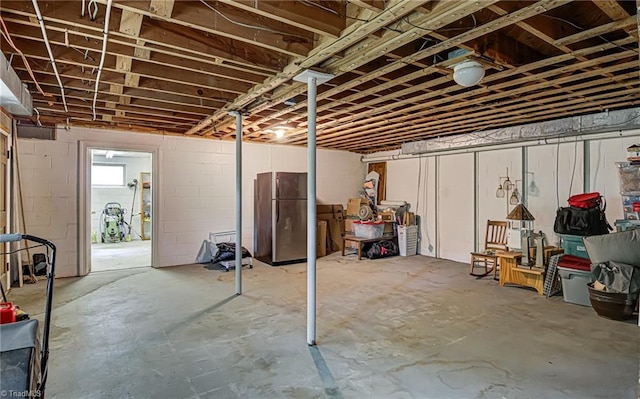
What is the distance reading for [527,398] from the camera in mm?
2324

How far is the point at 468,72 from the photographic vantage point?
9.47 ft

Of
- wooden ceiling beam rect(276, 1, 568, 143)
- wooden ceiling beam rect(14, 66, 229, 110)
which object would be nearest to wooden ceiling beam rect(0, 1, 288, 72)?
wooden ceiling beam rect(14, 66, 229, 110)

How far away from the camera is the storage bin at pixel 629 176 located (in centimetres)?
441

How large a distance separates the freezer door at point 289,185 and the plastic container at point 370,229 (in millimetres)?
1471

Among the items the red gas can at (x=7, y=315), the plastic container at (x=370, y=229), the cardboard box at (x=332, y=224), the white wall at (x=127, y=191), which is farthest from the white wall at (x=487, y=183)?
the white wall at (x=127, y=191)

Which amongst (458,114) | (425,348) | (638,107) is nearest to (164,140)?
(458,114)

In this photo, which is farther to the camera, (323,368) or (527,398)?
(323,368)

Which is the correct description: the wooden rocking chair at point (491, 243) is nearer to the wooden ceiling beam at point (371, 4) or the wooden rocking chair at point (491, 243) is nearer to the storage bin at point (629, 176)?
the storage bin at point (629, 176)

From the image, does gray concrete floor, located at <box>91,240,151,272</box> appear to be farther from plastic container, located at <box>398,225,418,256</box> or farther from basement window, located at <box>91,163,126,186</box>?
plastic container, located at <box>398,225,418,256</box>

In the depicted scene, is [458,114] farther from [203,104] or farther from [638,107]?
[203,104]

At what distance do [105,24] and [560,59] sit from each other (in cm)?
348

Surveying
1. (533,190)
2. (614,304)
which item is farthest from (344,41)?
(533,190)

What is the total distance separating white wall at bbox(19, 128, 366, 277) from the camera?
5.43 metres

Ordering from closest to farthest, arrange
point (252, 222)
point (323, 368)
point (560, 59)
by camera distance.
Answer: point (323, 368)
point (560, 59)
point (252, 222)
